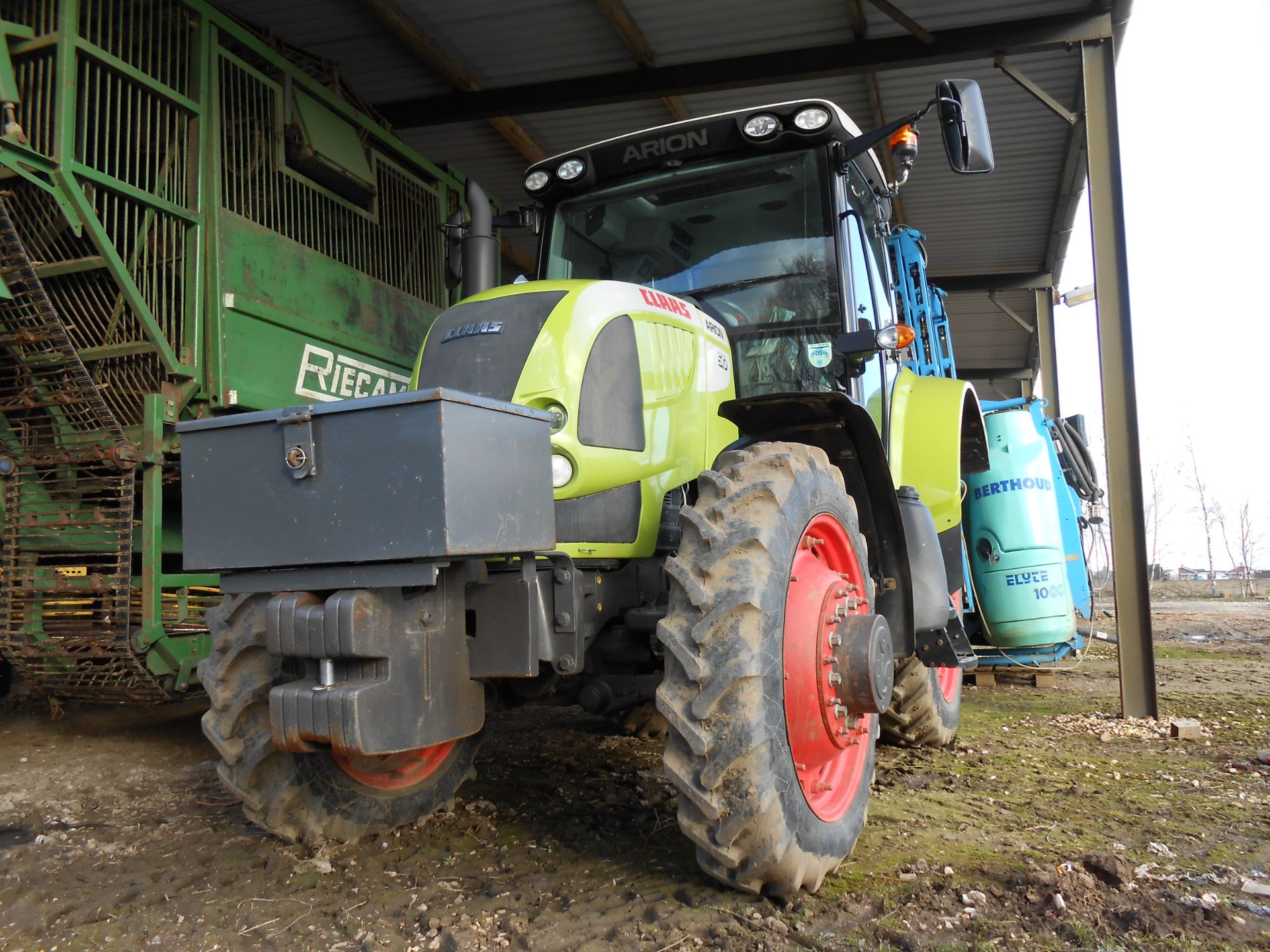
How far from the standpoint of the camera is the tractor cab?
3916 mm

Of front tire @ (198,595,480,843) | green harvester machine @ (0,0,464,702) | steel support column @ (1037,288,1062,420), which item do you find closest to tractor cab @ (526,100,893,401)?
front tire @ (198,595,480,843)

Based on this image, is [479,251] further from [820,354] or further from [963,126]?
[963,126]

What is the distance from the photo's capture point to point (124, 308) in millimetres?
4879

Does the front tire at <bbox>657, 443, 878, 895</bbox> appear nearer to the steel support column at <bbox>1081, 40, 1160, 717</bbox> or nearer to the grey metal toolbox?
the grey metal toolbox

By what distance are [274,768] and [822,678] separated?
1766mm

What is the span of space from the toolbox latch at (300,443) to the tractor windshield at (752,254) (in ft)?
6.16

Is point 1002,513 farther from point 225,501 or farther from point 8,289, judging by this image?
point 8,289

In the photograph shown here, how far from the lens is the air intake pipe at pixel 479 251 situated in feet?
14.2

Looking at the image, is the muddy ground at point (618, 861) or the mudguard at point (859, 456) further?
the mudguard at point (859, 456)

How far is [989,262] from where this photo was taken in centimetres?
1193

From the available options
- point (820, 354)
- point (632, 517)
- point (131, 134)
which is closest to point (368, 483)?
point (632, 517)

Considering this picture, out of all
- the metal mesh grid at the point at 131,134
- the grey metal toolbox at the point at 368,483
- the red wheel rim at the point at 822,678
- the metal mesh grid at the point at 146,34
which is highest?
the metal mesh grid at the point at 146,34

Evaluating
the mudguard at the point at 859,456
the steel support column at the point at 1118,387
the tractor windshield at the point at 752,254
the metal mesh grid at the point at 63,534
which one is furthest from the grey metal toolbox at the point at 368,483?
the steel support column at the point at 1118,387

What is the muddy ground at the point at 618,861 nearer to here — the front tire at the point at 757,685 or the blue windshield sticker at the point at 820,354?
the front tire at the point at 757,685
